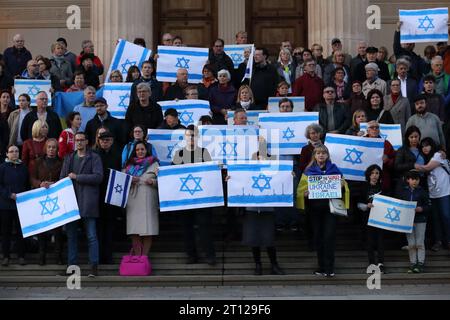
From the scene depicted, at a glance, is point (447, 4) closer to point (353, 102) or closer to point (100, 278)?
point (353, 102)

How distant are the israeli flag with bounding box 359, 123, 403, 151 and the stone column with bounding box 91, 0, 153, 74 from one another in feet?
21.0

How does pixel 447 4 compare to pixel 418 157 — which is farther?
pixel 447 4

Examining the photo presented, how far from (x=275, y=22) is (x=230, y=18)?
45.2 inches

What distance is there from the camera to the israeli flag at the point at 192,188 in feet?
50.8

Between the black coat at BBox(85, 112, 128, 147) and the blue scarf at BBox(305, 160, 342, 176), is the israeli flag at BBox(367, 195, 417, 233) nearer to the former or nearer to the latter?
the blue scarf at BBox(305, 160, 342, 176)

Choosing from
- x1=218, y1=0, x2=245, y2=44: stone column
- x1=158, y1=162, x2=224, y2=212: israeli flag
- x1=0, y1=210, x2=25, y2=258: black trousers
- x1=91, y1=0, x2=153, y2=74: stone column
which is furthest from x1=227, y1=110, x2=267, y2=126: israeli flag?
x1=218, y1=0, x2=245, y2=44: stone column

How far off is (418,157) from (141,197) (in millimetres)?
4488

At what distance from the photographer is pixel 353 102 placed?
57.4ft

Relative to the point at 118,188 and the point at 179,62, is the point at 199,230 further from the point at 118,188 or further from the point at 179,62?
the point at 179,62

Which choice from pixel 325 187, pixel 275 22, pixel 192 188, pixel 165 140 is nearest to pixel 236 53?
pixel 165 140

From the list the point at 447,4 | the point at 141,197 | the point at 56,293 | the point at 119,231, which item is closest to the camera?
the point at 56,293

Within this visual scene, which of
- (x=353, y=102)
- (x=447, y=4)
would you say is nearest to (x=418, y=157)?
(x=353, y=102)

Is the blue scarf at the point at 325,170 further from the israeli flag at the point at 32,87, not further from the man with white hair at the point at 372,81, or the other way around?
the israeli flag at the point at 32,87

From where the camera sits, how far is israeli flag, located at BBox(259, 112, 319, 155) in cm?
1675
